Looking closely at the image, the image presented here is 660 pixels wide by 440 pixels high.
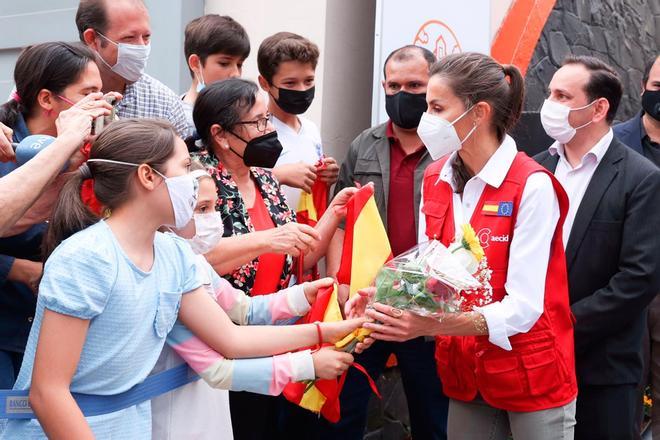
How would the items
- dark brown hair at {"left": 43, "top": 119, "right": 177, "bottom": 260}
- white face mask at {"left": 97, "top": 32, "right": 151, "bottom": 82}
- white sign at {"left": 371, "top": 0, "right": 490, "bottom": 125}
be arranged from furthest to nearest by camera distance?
white sign at {"left": 371, "top": 0, "right": 490, "bottom": 125}
white face mask at {"left": 97, "top": 32, "right": 151, "bottom": 82}
dark brown hair at {"left": 43, "top": 119, "right": 177, "bottom": 260}

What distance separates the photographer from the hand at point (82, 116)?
2.89m

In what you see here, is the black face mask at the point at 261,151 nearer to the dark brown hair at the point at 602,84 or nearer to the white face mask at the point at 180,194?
the white face mask at the point at 180,194

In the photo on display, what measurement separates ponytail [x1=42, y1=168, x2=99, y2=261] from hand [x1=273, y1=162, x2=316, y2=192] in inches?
65.4

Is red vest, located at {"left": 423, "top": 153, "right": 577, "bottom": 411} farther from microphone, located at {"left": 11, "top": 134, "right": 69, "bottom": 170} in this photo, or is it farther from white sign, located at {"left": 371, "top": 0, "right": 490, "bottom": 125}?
white sign, located at {"left": 371, "top": 0, "right": 490, "bottom": 125}

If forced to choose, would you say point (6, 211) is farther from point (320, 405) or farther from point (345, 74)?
point (345, 74)

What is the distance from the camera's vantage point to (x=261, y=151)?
391 cm

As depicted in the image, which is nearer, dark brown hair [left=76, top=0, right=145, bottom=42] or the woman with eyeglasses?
the woman with eyeglasses

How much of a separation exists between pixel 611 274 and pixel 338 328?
1481 mm

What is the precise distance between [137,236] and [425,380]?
2123mm

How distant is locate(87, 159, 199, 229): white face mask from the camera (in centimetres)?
271

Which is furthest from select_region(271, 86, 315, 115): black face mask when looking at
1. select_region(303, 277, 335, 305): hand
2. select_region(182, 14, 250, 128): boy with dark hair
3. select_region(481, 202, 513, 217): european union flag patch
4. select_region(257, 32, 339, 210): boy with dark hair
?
select_region(481, 202, 513, 217): european union flag patch

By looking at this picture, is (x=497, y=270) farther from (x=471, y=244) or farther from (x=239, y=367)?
(x=239, y=367)

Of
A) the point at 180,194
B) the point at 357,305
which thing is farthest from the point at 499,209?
the point at 180,194

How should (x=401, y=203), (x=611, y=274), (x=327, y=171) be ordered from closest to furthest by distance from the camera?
1. (x=611, y=274)
2. (x=401, y=203)
3. (x=327, y=171)
